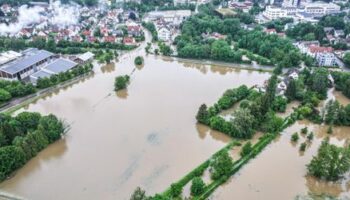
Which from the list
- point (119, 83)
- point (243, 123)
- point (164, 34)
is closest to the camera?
point (243, 123)

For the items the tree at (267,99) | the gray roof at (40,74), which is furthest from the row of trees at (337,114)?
the gray roof at (40,74)

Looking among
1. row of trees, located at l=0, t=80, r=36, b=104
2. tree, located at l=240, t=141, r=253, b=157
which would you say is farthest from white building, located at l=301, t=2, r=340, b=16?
row of trees, located at l=0, t=80, r=36, b=104

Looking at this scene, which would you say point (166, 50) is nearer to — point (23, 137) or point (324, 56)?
point (324, 56)

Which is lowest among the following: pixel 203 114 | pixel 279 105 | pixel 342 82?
pixel 279 105

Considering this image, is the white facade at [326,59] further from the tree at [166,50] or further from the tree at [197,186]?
the tree at [197,186]

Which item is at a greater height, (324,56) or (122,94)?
(324,56)

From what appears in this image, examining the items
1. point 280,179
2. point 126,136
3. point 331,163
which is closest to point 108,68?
point 126,136

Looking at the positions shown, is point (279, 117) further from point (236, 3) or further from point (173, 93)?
point (236, 3)
